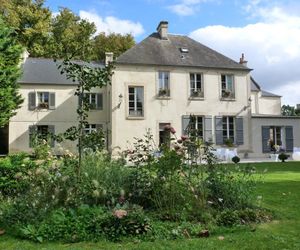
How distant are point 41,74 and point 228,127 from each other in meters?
13.1

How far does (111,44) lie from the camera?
3578cm

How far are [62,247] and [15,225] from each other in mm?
975

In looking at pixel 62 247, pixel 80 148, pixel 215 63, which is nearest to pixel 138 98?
pixel 215 63

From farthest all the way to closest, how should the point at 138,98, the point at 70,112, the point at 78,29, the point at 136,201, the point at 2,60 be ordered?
the point at 78,29 < the point at 70,112 < the point at 138,98 < the point at 2,60 < the point at 136,201

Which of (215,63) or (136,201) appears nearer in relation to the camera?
(136,201)

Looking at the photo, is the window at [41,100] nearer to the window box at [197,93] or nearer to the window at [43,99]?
the window at [43,99]

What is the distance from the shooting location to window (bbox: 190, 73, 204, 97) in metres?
25.8

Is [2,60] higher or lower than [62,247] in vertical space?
higher

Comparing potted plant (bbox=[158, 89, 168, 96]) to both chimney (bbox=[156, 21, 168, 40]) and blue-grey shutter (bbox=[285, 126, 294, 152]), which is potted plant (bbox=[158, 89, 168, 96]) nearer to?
chimney (bbox=[156, 21, 168, 40])

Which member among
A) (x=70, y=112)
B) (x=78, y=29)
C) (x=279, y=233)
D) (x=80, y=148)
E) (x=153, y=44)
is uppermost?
(x=78, y=29)

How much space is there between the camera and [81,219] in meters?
4.78

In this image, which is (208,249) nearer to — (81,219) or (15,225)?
(81,219)

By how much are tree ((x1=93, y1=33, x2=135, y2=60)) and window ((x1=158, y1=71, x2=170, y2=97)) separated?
1099 centimetres

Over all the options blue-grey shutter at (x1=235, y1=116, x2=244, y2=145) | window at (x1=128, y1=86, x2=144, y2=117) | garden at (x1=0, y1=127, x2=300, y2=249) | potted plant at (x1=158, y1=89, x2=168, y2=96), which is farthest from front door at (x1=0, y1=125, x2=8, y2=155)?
garden at (x1=0, y1=127, x2=300, y2=249)
